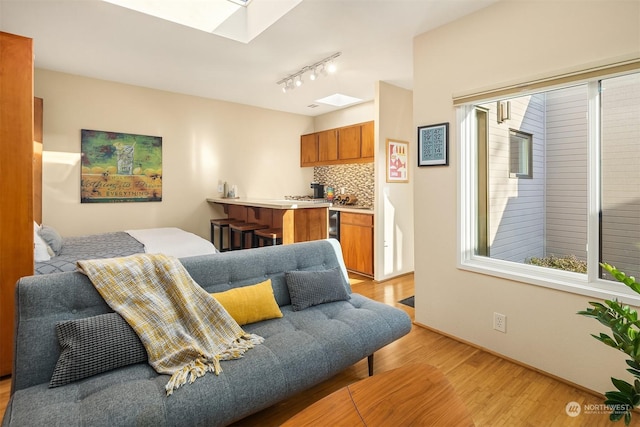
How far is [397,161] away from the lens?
443 cm

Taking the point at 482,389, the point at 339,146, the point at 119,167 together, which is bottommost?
the point at 482,389

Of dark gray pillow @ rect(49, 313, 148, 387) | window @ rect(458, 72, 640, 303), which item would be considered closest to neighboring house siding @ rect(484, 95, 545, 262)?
window @ rect(458, 72, 640, 303)

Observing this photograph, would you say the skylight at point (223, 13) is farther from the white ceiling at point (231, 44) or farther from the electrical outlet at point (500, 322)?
the electrical outlet at point (500, 322)

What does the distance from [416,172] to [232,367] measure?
2.25m

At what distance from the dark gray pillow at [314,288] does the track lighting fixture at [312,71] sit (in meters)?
2.21

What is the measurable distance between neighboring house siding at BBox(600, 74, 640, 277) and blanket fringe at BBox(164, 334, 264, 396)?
223cm

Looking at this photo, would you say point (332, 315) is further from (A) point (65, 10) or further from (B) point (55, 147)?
(B) point (55, 147)

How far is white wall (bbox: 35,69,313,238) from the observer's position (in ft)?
12.6

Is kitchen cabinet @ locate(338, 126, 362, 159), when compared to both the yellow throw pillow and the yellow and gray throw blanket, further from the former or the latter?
the yellow and gray throw blanket

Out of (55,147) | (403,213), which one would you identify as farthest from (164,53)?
(403,213)

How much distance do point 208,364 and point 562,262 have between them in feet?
7.99

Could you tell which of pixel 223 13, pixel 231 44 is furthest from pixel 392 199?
pixel 223 13

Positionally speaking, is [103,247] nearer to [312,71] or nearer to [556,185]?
[312,71]

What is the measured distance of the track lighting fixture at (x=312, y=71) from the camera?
3381 millimetres
